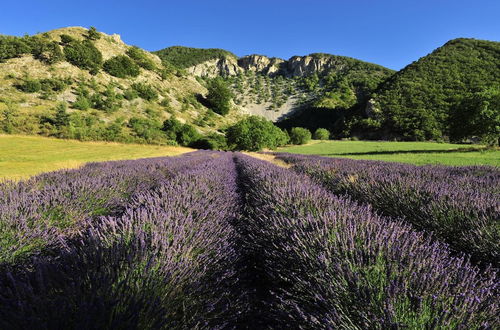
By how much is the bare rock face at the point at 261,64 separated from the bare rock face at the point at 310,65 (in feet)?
28.3

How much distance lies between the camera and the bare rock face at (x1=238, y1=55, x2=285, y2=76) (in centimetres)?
14200

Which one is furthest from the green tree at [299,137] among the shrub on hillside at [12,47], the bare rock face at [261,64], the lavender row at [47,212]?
the bare rock face at [261,64]

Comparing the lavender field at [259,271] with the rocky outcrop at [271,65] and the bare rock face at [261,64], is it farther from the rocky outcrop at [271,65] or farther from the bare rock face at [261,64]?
the bare rock face at [261,64]

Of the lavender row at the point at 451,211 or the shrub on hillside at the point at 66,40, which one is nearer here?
the lavender row at the point at 451,211

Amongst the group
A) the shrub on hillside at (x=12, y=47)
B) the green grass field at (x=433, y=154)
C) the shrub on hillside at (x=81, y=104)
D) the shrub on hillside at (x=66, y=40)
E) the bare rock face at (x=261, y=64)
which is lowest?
the green grass field at (x=433, y=154)

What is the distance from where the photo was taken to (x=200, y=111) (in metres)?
62.0

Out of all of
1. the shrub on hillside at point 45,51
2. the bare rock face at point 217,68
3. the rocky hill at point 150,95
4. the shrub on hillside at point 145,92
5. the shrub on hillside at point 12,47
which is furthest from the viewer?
the bare rock face at point 217,68

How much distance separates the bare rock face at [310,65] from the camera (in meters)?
128

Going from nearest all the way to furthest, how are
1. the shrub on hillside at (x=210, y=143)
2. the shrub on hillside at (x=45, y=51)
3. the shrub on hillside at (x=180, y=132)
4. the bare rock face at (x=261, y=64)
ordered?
the shrub on hillside at (x=180, y=132), the shrub on hillside at (x=210, y=143), the shrub on hillside at (x=45, y=51), the bare rock face at (x=261, y=64)

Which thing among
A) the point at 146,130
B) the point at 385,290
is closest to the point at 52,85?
the point at 146,130

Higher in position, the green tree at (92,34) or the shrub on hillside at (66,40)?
the green tree at (92,34)

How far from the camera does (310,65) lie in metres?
134

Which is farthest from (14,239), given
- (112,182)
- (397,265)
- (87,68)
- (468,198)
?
(87,68)

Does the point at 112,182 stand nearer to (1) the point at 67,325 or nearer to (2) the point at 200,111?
(1) the point at 67,325
